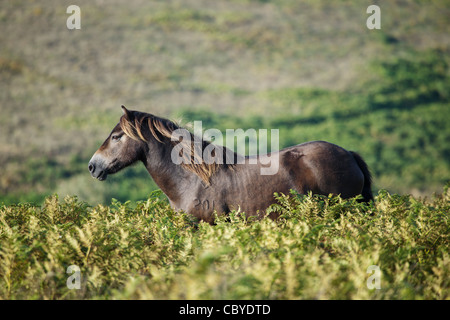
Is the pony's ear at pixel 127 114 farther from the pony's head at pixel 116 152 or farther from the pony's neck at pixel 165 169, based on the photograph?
the pony's neck at pixel 165 169

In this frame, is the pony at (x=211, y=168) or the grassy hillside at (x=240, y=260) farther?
the pony at (x=211, y=168)

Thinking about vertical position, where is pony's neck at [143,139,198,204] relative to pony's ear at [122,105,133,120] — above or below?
below

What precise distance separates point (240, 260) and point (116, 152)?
3.09 m

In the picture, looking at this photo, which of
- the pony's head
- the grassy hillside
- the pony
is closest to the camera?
the grassy hillside

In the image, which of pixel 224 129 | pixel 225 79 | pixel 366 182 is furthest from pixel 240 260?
pixel 225 79

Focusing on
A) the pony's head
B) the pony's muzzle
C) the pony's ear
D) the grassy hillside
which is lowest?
the grassy hillside

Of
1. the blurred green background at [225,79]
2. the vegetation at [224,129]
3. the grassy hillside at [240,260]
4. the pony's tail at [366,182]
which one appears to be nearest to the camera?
the grassy hillside at [240,260]

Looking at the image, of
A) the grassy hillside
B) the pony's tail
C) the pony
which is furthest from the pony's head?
the pony's tail

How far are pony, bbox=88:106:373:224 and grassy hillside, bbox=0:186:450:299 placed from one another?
3.83ft

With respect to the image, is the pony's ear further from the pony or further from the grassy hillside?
the grassy hillside

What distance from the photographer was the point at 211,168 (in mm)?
5562

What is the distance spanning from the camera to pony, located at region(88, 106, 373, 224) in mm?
5461

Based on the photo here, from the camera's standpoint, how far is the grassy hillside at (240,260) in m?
2.63

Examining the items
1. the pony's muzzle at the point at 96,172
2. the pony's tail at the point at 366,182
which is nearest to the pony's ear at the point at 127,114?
the pony's muzzle at the point at 96,172
